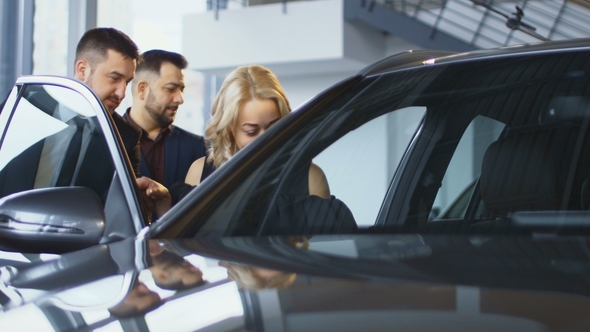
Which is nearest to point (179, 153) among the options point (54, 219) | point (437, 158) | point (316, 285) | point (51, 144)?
point (51, 144)

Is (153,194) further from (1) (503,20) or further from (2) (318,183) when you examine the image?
(1) (503,20)

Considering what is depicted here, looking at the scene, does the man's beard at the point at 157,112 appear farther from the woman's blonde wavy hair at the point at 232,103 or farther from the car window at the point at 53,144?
the car window at the point at 53,144

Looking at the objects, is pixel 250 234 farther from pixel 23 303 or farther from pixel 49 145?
pixel 49 145

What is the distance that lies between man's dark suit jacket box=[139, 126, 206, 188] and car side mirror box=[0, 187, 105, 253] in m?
1.77

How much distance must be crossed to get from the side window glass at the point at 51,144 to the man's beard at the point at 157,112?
1.45 meters

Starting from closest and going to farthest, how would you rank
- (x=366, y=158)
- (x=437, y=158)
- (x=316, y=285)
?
(x=316, y=285) < (x=366, y=158) < (x=437, y=158)

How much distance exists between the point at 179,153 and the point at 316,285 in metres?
2.32

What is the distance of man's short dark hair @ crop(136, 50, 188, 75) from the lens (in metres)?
3.27

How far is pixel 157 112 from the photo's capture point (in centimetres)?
307

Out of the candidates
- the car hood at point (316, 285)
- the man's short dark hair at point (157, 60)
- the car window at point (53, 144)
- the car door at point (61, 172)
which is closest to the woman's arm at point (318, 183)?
the car hood at point (316, 285)

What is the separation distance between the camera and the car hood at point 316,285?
25.7 inches

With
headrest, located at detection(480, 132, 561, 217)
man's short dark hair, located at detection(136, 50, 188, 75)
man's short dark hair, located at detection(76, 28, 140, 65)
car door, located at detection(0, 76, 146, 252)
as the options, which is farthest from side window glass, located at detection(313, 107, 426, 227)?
man's short dark hair, located at detection(136, 50, 188, 75)

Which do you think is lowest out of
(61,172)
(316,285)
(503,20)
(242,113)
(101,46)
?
(316,285)

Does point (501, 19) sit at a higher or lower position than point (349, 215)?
higher
